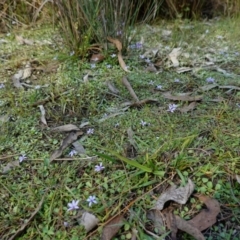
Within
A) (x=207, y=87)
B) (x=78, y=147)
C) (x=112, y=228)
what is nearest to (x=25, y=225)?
(x=112, y=228)

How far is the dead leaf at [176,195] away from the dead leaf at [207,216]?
0.17ft

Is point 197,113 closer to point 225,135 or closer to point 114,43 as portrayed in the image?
point 225,135

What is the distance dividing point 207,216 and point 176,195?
0.35 ft

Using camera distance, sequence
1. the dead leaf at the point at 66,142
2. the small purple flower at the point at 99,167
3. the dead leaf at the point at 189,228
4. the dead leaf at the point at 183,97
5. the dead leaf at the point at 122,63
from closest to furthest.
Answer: the dead leaf at the point at 189,228, the small purple flower at the point at 99,167, the dead leaf at the point at 66,142, the dead leaf at the point at 183,97, the dead leaf at the point at 122,63

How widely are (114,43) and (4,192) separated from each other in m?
1.08

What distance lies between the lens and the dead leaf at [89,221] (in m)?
0.93

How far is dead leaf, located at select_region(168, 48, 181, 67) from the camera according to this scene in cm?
185

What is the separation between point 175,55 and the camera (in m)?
1.91

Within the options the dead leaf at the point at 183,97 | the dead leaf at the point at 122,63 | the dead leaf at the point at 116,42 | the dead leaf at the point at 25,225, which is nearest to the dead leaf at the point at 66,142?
the dead leaf at the point at 25,225

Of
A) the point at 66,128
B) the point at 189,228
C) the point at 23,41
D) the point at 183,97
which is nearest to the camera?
the point at 189,228

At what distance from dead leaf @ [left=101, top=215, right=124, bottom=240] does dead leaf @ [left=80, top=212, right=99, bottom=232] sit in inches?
1.3

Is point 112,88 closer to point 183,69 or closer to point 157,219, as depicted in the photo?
point 183,69

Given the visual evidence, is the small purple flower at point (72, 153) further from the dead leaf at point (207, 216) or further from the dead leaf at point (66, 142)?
the dead leaf at point (207, 216)

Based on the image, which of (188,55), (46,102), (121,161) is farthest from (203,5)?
(121,161)
